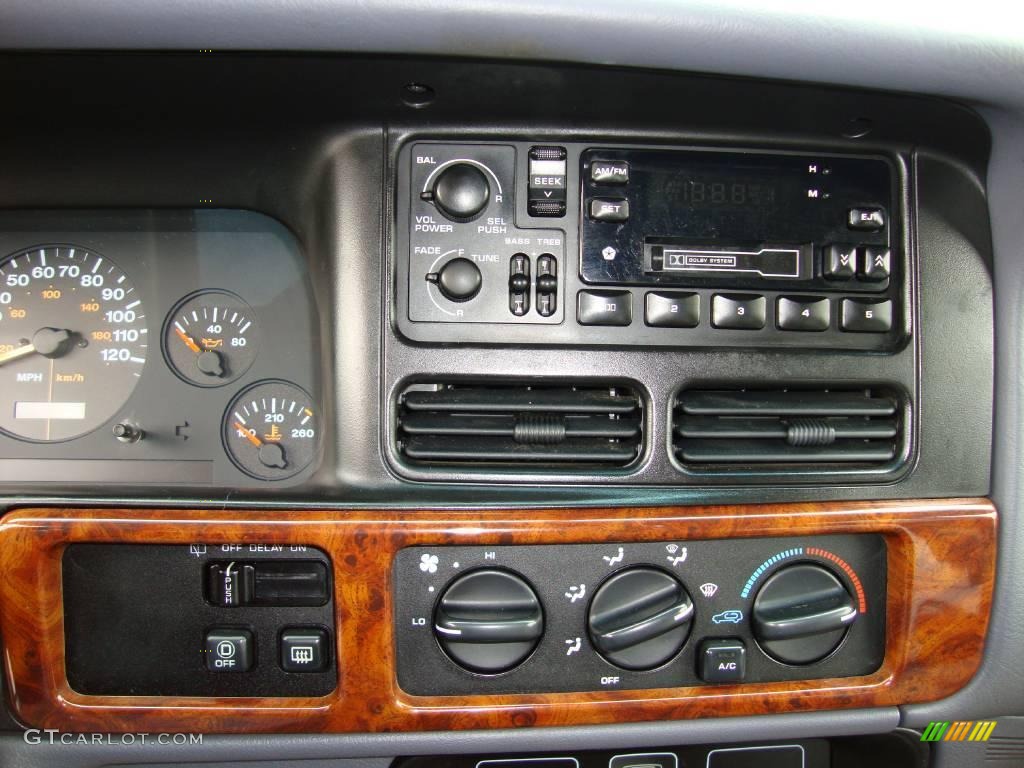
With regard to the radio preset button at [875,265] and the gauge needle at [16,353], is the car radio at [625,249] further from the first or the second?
the gauge needle at [16,353]

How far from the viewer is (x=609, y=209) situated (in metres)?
1.22

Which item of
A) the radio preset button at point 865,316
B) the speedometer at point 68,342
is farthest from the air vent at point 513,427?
the speedometer at point 68,342

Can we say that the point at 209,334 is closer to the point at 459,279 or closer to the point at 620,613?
the point at 459,279

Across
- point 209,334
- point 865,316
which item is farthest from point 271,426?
point 865,316

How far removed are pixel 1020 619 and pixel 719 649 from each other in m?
0.58

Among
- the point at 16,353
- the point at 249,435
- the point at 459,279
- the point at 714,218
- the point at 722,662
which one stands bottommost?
the point at 722,662

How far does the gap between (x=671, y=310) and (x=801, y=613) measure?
1.87ft

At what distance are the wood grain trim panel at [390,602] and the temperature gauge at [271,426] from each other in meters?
0.11

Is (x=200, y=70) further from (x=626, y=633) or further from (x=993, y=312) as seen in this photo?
(x=993, y=312)

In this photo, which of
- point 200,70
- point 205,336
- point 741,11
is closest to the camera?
point 741,11

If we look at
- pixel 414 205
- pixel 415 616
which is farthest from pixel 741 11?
pixel 415 616

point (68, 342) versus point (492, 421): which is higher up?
point (68, 342)

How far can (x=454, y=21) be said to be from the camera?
36.4 inches

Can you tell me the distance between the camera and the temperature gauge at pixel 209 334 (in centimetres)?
131
